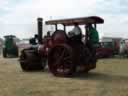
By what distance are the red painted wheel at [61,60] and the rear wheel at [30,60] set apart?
1901 mm

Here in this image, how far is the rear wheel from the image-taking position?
15.4 metres

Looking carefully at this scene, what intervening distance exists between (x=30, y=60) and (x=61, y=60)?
99.1 inches

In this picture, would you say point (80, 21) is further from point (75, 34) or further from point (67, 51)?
point (67, 51)

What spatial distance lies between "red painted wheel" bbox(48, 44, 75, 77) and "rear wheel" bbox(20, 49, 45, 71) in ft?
6.24

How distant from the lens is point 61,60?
13242 millimetres

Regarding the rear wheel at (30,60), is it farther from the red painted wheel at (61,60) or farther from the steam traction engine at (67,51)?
the red painted wheel at (61,60)

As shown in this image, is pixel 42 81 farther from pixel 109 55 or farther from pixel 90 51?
pixel 109 55

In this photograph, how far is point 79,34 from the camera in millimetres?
13461

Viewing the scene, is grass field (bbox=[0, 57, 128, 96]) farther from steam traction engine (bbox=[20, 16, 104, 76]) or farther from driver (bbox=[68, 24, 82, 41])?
driver (bbox=[68, 24, 82, 41])

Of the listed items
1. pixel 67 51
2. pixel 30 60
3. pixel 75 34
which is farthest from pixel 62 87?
pixel 30 60

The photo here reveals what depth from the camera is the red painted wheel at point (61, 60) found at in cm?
1287

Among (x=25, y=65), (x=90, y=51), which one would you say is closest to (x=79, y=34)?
(x=90, y=51)

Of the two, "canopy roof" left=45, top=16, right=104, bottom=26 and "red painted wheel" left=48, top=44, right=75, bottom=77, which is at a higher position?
"canopy roof" left=45, top=16, right=104, bottom=26

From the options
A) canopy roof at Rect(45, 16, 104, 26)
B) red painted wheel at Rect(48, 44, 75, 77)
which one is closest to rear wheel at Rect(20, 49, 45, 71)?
red painted wheel at Rect(48, 44, 75, 77)
